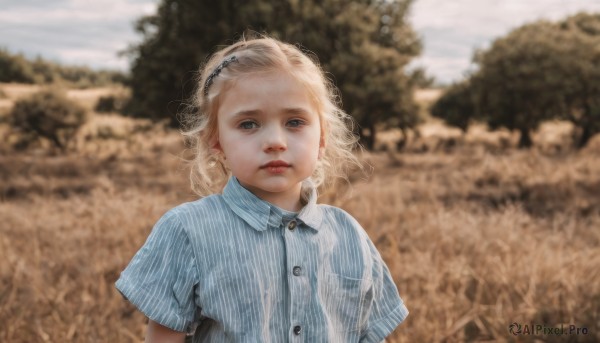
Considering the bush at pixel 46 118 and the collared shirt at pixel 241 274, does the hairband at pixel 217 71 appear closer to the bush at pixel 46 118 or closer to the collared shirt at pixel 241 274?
the collared shirt at pixel 241 274

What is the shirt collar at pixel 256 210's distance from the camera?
1.61 m

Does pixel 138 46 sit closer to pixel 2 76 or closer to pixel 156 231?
pixel 2 76

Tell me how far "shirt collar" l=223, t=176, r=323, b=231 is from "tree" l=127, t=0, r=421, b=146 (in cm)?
1326

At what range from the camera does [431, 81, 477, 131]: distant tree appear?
26.7 m

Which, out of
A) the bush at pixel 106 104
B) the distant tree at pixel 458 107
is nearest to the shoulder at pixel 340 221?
the bush at pixel 106 104

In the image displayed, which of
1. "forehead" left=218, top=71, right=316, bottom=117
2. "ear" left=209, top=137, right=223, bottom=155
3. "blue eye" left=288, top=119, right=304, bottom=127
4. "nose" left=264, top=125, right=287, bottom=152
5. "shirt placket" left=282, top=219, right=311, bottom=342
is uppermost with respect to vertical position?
"forehead" left=218, top=71, right=316, bottom=117

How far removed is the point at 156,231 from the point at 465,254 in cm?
356

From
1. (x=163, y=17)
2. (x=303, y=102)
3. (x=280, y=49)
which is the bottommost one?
(x=303, y=102)

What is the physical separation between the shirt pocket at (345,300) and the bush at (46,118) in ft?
58.7

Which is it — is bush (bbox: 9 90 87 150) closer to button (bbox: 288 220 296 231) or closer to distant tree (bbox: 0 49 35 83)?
distant tree (bbox: 0 49 35 83)

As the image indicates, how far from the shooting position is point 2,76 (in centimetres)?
2328

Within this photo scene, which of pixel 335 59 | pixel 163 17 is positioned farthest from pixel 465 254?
pixel 163 17

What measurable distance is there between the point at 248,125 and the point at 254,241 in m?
0.33

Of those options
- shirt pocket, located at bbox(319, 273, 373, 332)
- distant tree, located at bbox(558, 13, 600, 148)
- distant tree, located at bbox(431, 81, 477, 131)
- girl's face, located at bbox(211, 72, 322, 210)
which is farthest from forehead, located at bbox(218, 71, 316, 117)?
distant tree, located at bbox(431, 81, 477, 131)
